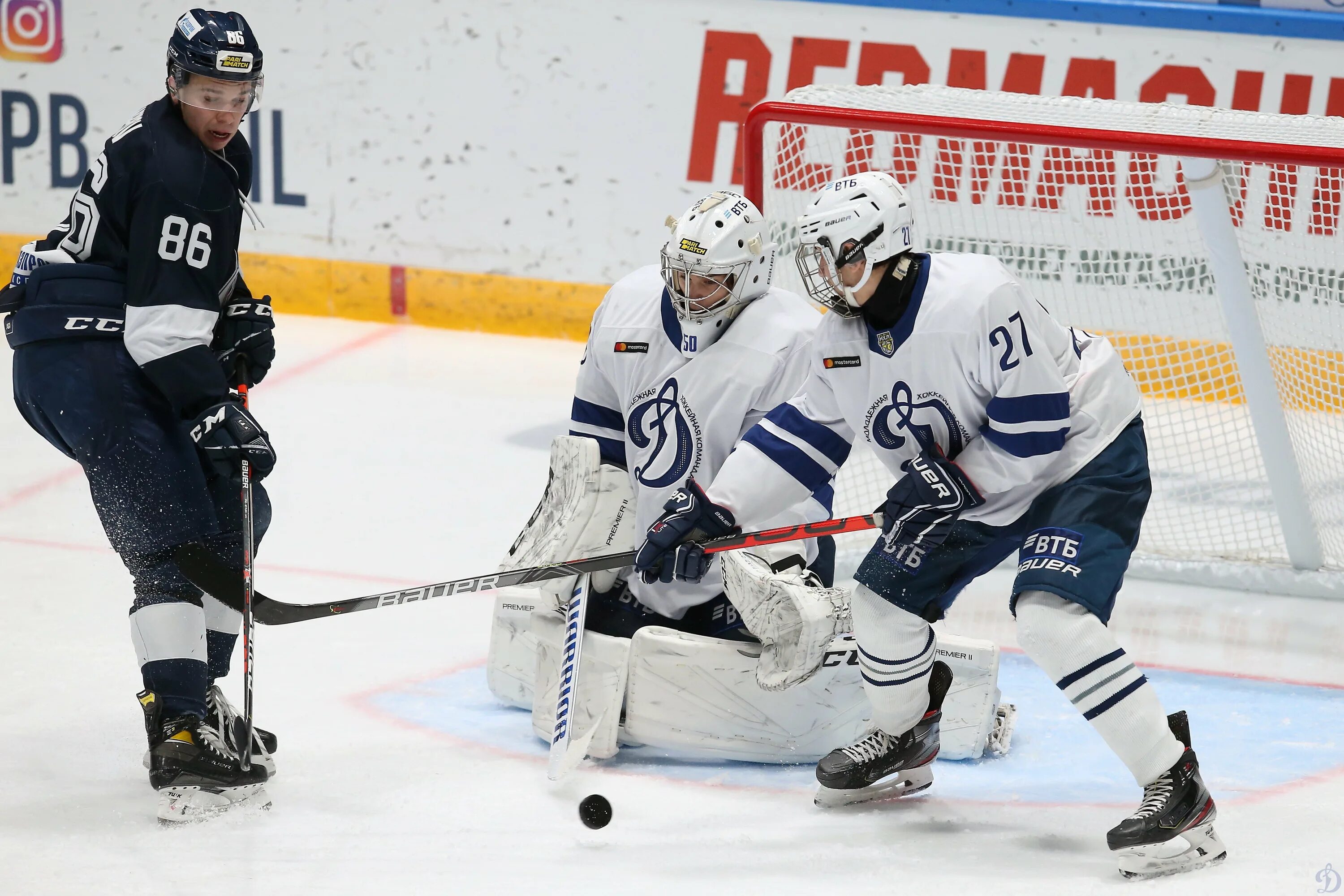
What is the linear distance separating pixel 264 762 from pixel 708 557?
0.91 metres

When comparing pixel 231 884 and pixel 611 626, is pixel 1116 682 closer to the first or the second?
pixel 611 626

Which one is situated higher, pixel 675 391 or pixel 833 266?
pixel 833 266

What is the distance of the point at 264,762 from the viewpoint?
3.16m

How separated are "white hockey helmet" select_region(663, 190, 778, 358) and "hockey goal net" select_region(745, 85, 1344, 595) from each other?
1.08 meters

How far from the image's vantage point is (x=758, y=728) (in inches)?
129

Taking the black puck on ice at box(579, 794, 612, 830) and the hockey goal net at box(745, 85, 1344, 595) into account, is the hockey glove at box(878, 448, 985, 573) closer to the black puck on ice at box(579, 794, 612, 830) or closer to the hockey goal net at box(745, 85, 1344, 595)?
the black puck on ice at box(579, 794, 612, 830)

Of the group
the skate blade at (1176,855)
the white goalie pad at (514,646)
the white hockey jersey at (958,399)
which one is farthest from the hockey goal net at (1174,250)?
the skate blade at (1176,855)

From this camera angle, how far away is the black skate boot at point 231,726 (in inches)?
124

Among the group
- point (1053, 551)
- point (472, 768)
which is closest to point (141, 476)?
point (472, 768)

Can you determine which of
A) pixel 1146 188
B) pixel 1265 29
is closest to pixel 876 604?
pixel 1146 188

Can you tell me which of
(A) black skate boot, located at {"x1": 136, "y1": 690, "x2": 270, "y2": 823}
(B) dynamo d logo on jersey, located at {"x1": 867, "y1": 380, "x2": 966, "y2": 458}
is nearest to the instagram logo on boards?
(A) black skate boot, located at {"x1": 136, "y1": 690, "x2": 270, "y2": 823}

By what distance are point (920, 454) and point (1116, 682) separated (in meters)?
0.52

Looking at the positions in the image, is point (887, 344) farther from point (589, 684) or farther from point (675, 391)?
point (589, 684)

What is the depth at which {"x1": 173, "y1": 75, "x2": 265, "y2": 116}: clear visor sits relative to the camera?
9.41ft
